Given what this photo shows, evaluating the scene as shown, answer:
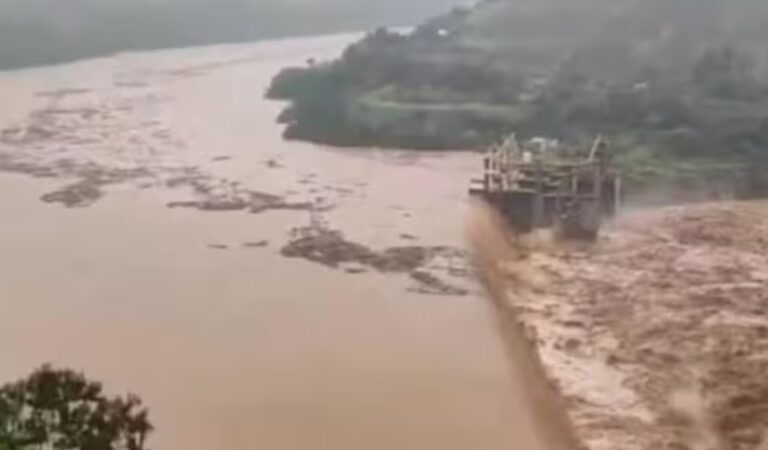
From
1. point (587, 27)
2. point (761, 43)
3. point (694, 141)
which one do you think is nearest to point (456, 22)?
point (587, 27)

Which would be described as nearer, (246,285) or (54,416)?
(54,416)

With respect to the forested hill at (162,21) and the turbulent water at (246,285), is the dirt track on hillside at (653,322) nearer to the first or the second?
the turbulent water at (246,285)

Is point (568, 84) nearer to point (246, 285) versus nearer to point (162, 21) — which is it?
point (246, 285)

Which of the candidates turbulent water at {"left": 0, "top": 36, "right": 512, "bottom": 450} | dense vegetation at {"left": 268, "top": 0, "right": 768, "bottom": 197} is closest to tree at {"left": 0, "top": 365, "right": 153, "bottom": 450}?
turbulent water at {"left": 0, "top": 36, "right": 512, "bottom": 450}

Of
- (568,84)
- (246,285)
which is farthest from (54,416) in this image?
(568,84)

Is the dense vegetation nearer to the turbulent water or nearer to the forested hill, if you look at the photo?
the turbulent water
